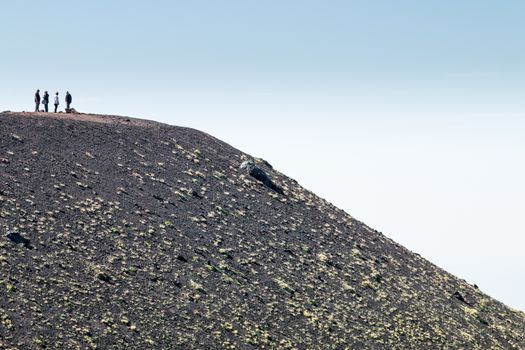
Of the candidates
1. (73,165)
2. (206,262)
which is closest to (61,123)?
(73,165)

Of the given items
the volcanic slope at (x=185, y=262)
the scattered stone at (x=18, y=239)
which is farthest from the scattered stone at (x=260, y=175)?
the scattered stone at (x=18, y=239)

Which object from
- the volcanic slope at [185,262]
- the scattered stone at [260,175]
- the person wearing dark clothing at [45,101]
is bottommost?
the volcanic slope at [185,262]

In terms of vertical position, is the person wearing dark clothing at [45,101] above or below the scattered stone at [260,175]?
above

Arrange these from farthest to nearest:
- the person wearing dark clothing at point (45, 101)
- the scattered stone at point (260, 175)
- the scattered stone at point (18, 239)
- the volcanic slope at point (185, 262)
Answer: the scattered stone at point (260, 175), the person wearing dark clothing at point (45, 101), the scattered stone at point (18, 239), the volcanic slope at point (185, 262)

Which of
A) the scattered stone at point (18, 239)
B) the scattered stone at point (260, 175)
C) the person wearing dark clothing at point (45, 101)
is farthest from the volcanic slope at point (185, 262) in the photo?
the person wearing dark clothing at point (45, 101)

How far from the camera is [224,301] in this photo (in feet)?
152

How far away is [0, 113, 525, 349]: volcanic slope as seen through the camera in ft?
131

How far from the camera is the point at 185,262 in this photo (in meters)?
49.5

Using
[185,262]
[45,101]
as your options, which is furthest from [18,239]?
[45,101]

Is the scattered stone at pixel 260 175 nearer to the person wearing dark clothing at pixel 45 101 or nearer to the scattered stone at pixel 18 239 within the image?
the person wearing dark clothing at pixel 45 101

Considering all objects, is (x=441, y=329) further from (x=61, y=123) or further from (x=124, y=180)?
(x=61, y=123)

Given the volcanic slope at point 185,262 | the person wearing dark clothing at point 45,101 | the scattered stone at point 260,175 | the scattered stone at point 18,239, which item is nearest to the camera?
the volcanic slope at point 185,262

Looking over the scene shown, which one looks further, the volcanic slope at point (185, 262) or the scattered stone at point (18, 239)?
the scattered stone at point (18, 239)

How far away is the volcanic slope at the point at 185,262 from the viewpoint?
39.9 metres
